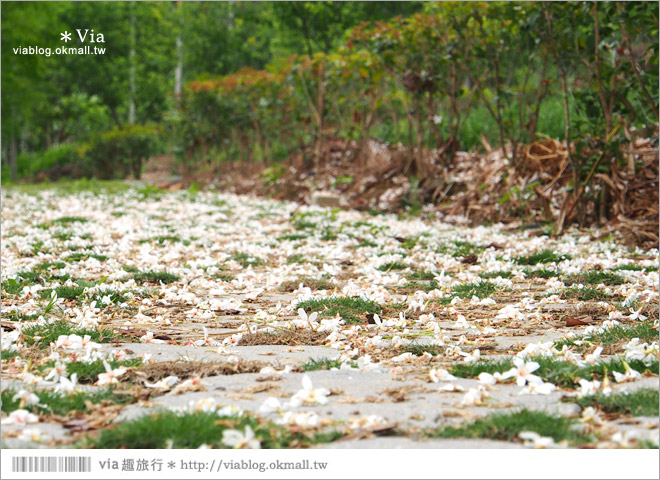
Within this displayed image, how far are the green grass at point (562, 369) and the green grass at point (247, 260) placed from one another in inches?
160

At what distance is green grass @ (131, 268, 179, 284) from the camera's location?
594 centimetres

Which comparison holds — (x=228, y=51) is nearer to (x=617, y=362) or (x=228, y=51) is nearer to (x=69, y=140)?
(x=69, y=140)

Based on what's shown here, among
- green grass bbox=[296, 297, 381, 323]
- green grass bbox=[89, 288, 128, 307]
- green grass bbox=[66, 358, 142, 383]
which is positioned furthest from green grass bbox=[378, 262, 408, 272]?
green grass bbox=[66, 358, 142, 383]

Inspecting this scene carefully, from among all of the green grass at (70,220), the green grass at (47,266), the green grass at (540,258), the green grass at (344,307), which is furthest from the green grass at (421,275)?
the green grass at (70,220)

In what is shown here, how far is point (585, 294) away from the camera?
16.6 feet

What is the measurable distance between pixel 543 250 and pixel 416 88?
18.8ft

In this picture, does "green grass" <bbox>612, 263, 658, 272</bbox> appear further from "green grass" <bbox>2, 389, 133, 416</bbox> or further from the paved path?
"green grass" <bbox>2, 389, 133, 416</bbox>

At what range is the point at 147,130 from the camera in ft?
86.7

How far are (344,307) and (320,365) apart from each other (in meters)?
1.43

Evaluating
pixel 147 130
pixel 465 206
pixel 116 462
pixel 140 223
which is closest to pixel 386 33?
pixel 465 206

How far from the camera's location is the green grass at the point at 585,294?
5016 millimetres

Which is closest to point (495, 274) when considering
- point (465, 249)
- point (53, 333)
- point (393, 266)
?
point (393, 266)

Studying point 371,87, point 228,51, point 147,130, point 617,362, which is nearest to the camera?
point 617,362

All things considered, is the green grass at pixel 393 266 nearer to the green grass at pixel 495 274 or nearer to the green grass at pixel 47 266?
the green grass at pixel 495 274
